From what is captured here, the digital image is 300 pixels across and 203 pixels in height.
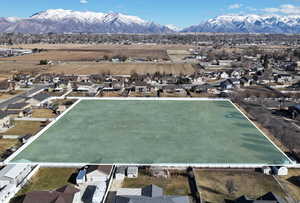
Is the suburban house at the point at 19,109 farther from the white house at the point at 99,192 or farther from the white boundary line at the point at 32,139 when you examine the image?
the white house at the point at 99,192

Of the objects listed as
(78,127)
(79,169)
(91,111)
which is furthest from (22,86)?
(79,169)

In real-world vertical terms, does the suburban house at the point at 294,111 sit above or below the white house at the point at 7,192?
above

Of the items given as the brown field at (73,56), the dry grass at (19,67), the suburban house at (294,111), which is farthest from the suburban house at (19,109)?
the brown field at (73,56)

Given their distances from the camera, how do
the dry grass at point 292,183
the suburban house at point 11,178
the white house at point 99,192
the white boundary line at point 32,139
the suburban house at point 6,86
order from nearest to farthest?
1. the white house at point 99,192
2. the suburban house at point 11,178
3. the dry grass at point 292,183
4. the white boundary line at point 32,139
5. the suburban house at point 6,86

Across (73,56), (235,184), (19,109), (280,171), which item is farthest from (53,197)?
(73,56)

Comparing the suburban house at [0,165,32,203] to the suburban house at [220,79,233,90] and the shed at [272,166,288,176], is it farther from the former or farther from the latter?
the suburban house at [220,79,233,90]
